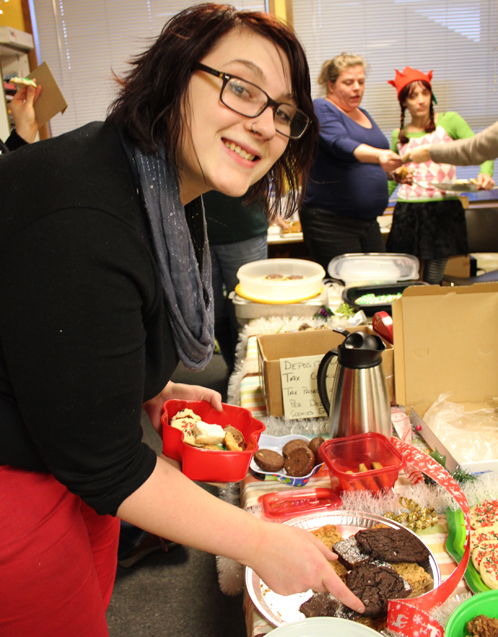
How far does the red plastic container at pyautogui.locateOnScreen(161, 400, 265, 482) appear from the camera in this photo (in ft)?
2.67

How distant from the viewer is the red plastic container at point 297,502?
2.72 feet

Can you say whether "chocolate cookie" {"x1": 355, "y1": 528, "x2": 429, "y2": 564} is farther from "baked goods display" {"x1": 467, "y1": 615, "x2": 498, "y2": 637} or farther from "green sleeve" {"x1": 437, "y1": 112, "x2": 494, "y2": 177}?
"green sleeve" {"x1": 437, "y1": 112, "x2": 494, "y2": 177}

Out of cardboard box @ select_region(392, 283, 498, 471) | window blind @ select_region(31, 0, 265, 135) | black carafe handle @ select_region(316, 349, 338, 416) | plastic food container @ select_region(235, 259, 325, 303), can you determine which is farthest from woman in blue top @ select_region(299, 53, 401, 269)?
window blind @ select_region(31, 0, 265, 135)

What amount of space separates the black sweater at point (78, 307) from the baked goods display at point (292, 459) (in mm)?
373

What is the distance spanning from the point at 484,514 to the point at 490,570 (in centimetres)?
12

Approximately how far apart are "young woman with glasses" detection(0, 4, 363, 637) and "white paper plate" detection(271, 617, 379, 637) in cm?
5

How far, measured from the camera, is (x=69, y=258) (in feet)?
1.59

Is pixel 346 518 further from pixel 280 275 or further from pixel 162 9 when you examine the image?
pixel 162 9

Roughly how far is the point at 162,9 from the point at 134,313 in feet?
15.4

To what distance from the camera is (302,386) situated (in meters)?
1.11

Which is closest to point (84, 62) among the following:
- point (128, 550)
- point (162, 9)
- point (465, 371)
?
point (162, 9)

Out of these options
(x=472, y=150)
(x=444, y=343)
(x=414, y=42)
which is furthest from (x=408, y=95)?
(x=444, y=343)

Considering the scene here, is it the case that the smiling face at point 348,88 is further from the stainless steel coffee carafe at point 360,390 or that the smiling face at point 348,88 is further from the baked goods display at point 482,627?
the baked goods display at point 482,627

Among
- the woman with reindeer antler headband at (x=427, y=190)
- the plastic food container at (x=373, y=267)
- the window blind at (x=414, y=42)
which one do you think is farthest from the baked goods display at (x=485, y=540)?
the window blind at (x=414, y=42)
